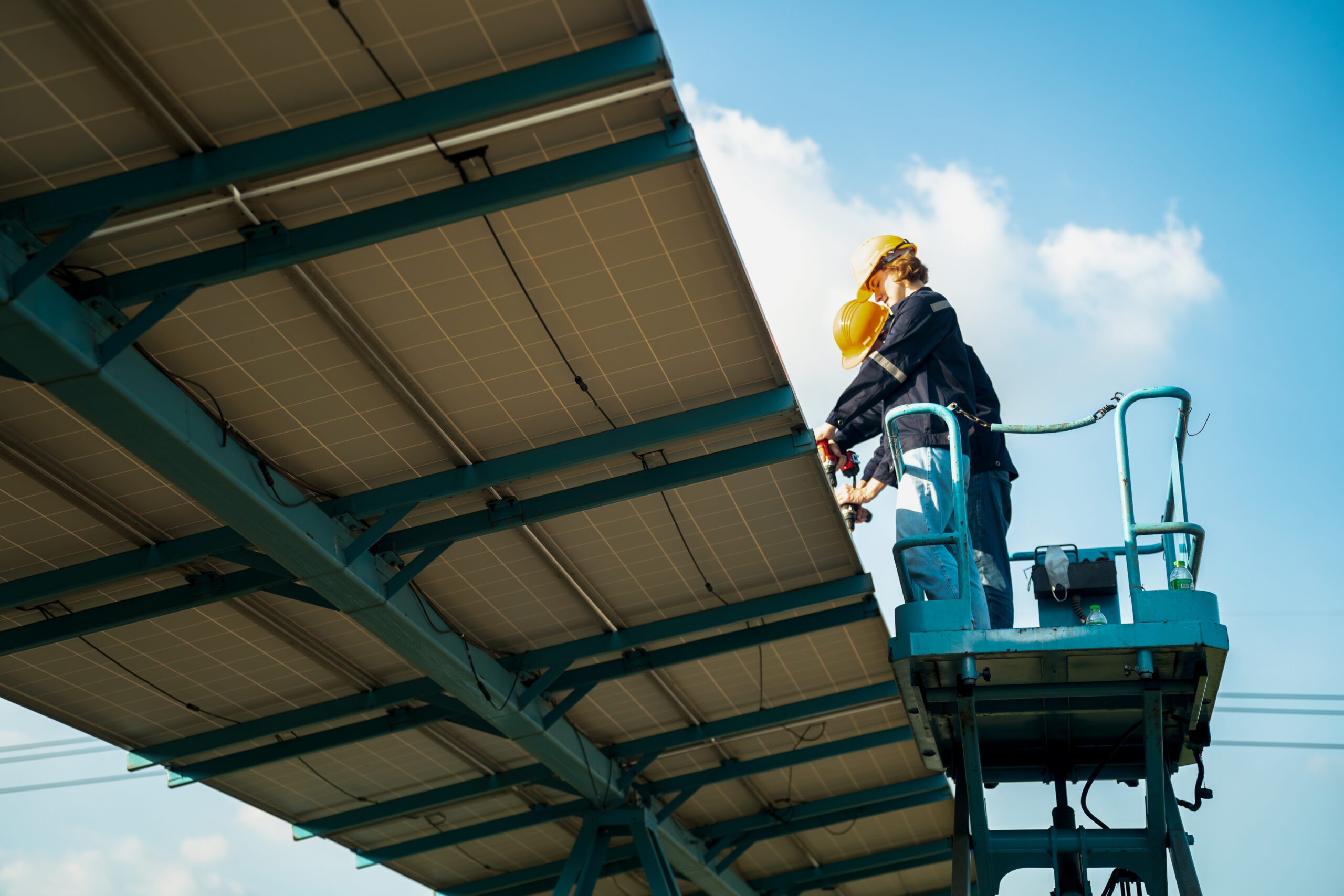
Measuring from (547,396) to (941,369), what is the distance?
3.41 meters

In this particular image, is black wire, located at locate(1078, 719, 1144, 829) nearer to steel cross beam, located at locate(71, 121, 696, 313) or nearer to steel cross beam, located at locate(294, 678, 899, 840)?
steel cross beam, located at locate(71, 121, 696, 313)

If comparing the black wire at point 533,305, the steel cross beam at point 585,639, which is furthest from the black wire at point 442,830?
the black wire at point 533,305

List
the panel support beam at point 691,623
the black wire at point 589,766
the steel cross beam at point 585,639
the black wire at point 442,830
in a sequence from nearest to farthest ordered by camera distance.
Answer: the steel cross beam at point 585,639
the panel support beam at point 691,623
the black wire at point 589,766
the black wire at point 442,830

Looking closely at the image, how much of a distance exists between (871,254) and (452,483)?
13.5ft

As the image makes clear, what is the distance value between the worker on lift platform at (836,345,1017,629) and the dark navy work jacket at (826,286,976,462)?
22cm

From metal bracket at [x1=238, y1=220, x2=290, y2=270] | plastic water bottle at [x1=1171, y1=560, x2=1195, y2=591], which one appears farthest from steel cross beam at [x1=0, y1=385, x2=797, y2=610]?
plastic water bottle at [x1=1171, y1=560, x2=1195, y2=591]

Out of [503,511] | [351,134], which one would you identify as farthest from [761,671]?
[351,134]

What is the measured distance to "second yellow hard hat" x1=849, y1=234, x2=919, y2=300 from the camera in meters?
9.93

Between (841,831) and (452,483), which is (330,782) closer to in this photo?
(452,483)

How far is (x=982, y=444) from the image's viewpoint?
936 centimetres

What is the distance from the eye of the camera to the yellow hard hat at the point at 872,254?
9.92m

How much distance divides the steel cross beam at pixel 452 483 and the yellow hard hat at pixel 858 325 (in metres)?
0.67

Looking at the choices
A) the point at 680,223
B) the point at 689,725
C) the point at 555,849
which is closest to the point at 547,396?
the point at 680,223

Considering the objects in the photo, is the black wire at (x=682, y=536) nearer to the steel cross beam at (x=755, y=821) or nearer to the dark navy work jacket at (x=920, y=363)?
the dark navy work jacket at (x=920, y=363)
